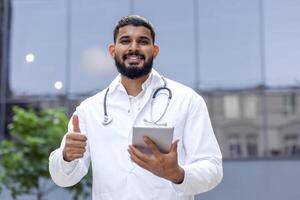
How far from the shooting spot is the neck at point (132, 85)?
2451mm

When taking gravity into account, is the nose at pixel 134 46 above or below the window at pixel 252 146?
above

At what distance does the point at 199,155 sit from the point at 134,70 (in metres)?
0.44

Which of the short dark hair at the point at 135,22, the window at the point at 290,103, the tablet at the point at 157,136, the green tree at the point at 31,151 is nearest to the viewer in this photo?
the tablet at the point at 157,136

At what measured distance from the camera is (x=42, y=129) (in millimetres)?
12531

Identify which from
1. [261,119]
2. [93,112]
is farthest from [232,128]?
[93,112]

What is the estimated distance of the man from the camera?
2.26 metres

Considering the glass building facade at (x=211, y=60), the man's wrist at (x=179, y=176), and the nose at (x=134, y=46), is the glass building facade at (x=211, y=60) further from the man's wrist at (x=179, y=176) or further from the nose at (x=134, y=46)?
the man's wrist at (x=179, y=176)

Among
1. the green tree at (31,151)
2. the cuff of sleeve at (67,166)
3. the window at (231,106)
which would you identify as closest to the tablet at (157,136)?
the cuff of sleeve at (67,166)

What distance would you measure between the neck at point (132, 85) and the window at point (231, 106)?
40.7 feet

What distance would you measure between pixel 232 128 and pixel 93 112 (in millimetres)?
12513

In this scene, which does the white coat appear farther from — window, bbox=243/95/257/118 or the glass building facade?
window, bbox=243/95/257/118

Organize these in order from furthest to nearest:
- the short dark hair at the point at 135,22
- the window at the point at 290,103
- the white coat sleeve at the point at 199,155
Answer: the window at the point at 290,103 → the short dark hair at the point at 135,22 → the white coat sleeve at the point at 199,155

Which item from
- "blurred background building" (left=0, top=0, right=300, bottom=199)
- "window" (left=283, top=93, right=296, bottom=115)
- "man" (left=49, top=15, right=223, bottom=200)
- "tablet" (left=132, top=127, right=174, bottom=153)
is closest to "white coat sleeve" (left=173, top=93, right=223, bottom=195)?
"man" (left=49, top=15, right=223, bottom=200)

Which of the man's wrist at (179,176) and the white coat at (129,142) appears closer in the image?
the man's wrist at (179,176)
